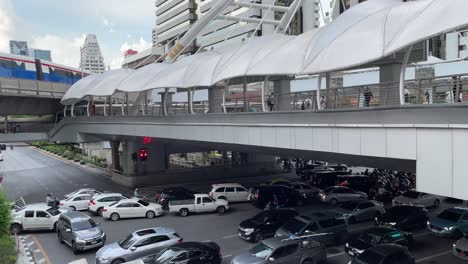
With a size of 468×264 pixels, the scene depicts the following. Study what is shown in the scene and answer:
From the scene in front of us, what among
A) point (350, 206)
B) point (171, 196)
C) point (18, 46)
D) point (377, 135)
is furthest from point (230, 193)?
point (18, 46)

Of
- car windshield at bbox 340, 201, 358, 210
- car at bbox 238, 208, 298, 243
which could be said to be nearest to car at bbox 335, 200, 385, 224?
car windshield at bbox 340, 201, 358, 210

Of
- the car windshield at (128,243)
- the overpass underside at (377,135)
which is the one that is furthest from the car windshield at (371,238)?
the car windshield at (128,243)

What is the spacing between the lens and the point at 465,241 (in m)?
15.1

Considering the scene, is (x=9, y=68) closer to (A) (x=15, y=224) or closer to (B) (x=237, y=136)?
(A) (x=15, y=224)

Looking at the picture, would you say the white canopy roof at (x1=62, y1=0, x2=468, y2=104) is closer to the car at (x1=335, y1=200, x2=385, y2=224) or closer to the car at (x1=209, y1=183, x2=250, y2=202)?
the car at (x1=209, y1=183, x2=250, y2=202)

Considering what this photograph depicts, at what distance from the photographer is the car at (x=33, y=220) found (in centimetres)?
2011

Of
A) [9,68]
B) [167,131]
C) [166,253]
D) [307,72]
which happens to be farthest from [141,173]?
[307,72]

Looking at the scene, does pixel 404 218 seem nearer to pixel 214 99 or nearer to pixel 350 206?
pixel 350 206

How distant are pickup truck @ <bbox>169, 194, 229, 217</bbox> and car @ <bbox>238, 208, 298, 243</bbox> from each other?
5.24 m

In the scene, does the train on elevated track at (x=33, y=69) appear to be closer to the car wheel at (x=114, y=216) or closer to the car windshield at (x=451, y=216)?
the car wheel at (x=114, y=216)

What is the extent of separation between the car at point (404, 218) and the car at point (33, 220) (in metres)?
16.9

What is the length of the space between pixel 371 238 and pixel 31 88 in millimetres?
31753

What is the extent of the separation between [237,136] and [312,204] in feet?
35.5

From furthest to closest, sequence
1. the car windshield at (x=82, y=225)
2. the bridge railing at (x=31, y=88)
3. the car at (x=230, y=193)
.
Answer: the bridge railing at (x=31, y=88)
the car at (x=230, y=193)
the car windshield at (x=82, y=225)
